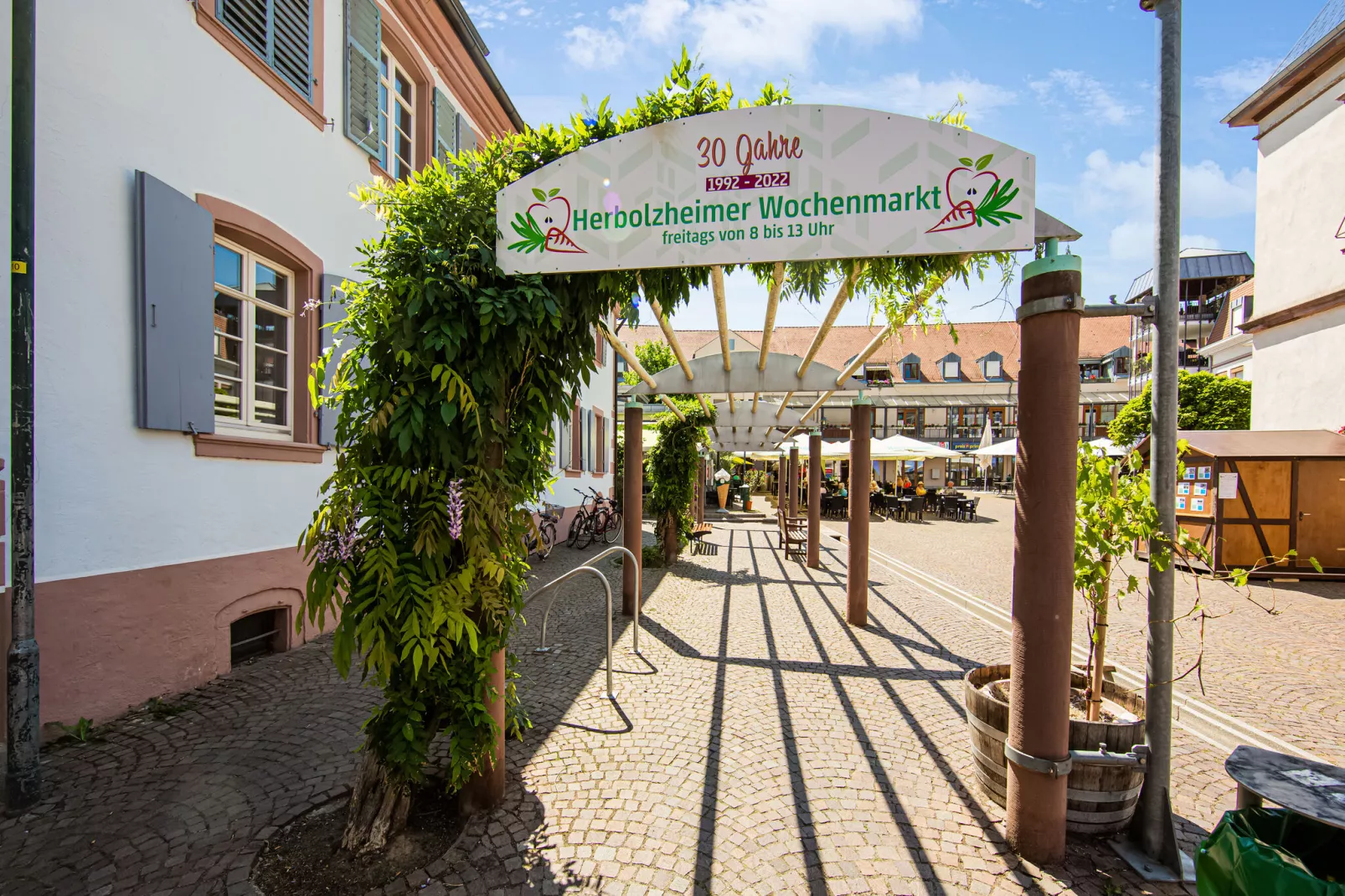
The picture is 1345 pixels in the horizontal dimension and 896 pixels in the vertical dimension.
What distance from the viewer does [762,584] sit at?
9.66 metres

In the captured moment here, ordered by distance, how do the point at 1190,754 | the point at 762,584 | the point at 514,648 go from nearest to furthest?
the point at 1190,754
the point at 514,648
the point at 762,584

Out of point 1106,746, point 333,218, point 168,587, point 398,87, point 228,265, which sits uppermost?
point 398,87

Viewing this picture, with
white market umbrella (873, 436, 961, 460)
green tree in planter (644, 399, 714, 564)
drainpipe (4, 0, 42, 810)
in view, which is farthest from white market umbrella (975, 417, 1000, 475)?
drainpipe (4, 0, 42, 810)

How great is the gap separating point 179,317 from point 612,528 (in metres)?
10.8

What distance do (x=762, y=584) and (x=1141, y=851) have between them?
267 inches

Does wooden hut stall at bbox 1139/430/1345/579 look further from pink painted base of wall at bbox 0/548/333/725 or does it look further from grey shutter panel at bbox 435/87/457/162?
pink painted base of wall at bbox 0/548/333/725

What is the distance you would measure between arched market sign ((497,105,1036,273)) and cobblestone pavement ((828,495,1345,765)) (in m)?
1.85

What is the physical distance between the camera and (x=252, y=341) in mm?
5578

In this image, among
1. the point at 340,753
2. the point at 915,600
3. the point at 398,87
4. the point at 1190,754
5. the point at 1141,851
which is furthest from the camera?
the point at 915,600

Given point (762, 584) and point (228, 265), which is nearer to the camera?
point (228, 265)

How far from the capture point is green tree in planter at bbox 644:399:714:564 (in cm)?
1152

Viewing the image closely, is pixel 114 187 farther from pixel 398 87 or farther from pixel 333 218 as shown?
pixel 398 87

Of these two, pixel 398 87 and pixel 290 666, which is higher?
pixel 398 87

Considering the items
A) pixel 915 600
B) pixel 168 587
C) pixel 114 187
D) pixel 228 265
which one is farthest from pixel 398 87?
pixel 915 600
